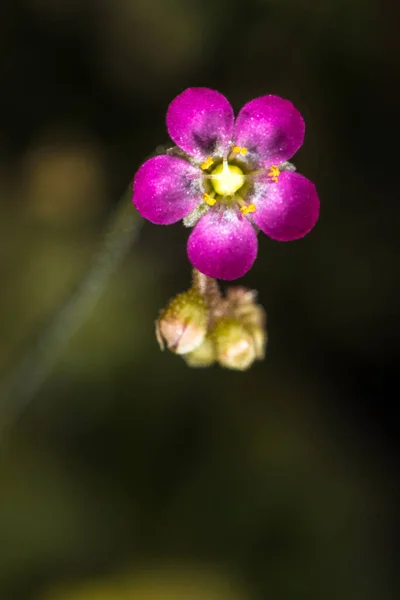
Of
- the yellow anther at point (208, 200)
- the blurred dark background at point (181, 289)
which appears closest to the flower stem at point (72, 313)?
the yellow anther at point (208, 200)

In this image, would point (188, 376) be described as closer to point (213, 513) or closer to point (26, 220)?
point (213, 513)

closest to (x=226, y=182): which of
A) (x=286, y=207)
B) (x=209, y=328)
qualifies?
(x=286, y=207)

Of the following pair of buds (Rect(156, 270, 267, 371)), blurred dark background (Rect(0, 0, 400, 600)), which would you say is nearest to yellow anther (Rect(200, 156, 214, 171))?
pair of buds (Rect(156, 270, 267, 371))

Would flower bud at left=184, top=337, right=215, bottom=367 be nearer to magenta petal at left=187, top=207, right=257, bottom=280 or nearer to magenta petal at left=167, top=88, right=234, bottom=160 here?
magenta petal at left=187, top=207, right=257, bottom=280

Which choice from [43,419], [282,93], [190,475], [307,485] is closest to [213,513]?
[190,475]

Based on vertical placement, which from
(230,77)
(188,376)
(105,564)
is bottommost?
(105,564)

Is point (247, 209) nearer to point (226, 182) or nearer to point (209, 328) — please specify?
point (226, 182)
